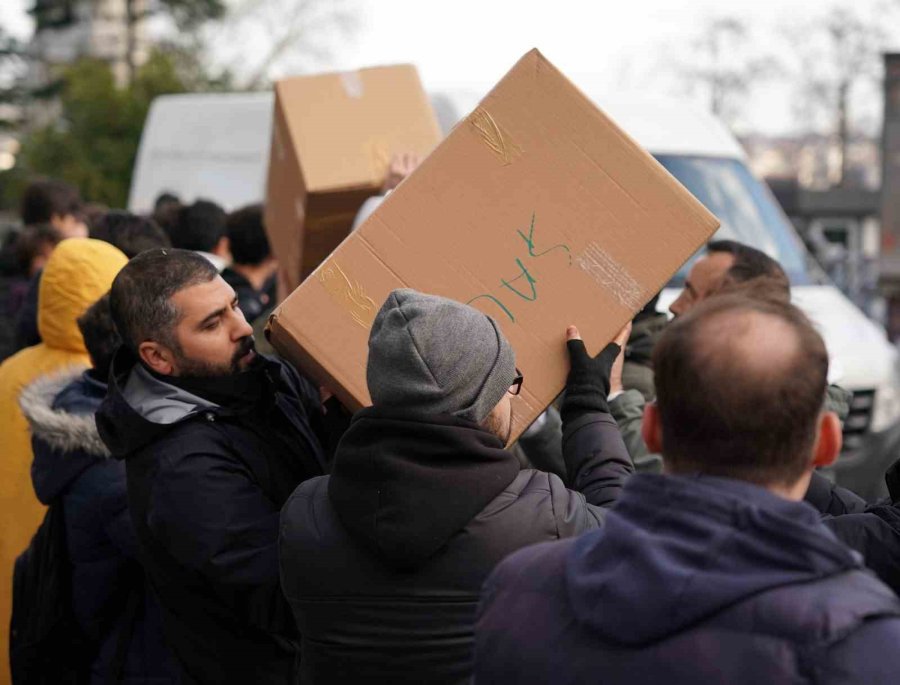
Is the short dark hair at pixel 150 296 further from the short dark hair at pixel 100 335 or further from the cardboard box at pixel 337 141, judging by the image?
the cardboard box at pixel 337 141

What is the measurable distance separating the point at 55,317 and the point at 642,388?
6.00 ft

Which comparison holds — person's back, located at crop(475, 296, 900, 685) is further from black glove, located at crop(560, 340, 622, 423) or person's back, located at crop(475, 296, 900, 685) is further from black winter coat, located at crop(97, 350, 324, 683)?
black winter coat, located at crop(97, 350, 324, 683)

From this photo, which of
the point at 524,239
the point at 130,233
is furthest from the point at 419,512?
the point at 130,233


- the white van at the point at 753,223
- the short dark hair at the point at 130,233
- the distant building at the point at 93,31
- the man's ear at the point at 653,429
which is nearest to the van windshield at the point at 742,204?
the white van at the point at 753,223

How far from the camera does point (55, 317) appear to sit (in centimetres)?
396

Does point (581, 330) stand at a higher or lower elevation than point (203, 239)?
higher

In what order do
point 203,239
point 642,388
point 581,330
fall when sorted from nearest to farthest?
point 581,330 → point 642,388 → point 203,239

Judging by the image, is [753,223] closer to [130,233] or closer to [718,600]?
[130,233]

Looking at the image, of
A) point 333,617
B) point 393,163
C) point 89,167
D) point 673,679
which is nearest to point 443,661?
point 333,617

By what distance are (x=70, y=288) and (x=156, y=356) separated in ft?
3.99

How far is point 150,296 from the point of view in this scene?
2850 millimetres

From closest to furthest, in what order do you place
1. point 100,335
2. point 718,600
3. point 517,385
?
point 718,600 → point 517,385 → point 100,335

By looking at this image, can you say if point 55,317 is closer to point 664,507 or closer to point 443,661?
point 443,661

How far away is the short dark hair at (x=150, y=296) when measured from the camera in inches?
112
